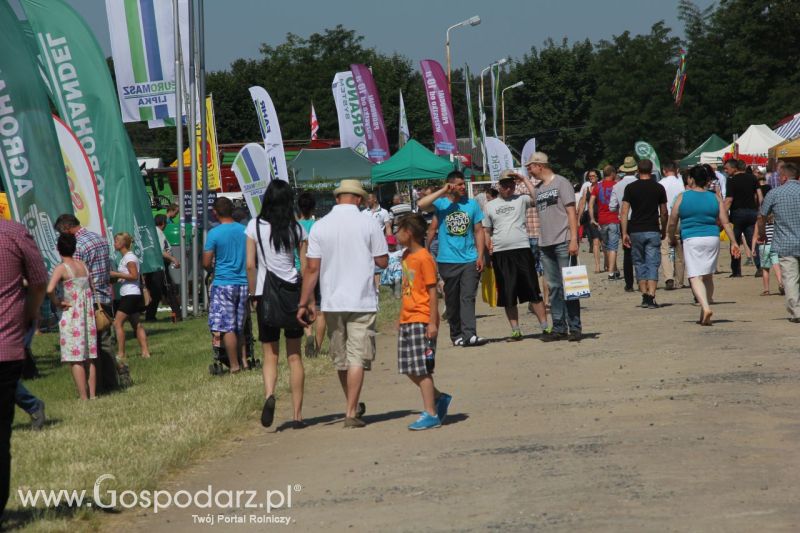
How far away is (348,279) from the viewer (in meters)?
9.34


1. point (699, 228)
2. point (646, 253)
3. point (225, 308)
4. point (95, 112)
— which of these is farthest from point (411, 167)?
point (225, 308)

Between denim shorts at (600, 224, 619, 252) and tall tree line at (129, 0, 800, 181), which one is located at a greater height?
tall tree line at (129, 0, 800, 181)

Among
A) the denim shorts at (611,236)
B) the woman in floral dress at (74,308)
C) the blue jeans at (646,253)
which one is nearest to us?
the woman in floral dress at (74,308)

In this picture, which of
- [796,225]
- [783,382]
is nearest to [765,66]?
[796,225]

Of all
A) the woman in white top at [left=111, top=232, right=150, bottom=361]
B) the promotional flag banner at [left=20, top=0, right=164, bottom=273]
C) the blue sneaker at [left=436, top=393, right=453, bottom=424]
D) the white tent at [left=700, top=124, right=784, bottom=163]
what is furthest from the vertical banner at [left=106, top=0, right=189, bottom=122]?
the white tent at [left=700, top=124, right=784, bottom=163]

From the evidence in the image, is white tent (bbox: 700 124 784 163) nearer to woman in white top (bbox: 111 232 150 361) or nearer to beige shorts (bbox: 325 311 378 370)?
woman in white top (bbox: 111 232 150 361)

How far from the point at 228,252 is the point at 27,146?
257 cm

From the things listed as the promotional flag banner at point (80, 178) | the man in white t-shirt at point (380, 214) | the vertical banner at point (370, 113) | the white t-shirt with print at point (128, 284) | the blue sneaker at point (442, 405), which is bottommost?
the blue sneaker at point (442, 405)

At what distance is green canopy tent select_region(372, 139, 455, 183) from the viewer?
32500mm

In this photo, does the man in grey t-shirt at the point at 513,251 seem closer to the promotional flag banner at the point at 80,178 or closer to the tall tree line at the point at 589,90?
the promotional flag banner at the point at 80,178

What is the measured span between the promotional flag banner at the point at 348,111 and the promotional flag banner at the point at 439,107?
90.5 inches

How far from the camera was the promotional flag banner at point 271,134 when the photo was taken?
23391 mm

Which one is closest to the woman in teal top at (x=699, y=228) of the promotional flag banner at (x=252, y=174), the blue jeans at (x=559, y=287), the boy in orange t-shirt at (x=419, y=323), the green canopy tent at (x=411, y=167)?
the blue jeans at (x=559, y=287)

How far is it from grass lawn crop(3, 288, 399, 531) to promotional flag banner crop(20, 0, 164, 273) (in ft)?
11.7
